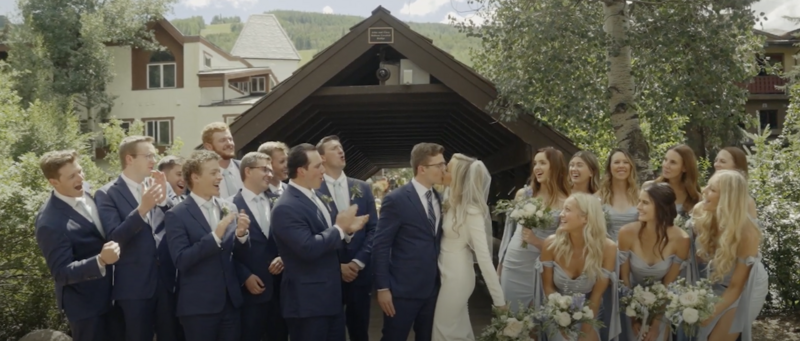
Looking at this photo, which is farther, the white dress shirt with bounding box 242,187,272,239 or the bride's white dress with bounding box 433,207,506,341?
the white dress shirt with bounding box 242,187,272,239

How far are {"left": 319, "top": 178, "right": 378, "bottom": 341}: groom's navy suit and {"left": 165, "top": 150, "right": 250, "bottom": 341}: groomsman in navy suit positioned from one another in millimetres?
1196

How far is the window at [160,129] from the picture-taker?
38219mm

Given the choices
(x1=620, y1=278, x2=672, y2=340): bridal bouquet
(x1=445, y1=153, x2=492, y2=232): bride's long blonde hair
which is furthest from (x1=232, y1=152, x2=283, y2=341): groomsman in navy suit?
(x1=620, y1=278, x2=672, y2=340): bridal bouquet

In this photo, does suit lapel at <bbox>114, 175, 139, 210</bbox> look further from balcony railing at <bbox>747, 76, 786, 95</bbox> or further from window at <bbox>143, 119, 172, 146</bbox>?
balcony railing at <bbox>747, 76, 786, 95</bbox>

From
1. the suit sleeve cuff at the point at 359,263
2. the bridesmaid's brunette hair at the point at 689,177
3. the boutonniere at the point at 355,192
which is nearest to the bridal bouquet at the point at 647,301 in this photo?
the bridesmaid's brunette hair at the point at 689,177

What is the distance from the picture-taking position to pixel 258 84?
44.3m

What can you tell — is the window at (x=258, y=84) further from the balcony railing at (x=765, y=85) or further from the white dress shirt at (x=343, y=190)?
the white dress shirt at (x=343, y=190)

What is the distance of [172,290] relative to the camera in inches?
251

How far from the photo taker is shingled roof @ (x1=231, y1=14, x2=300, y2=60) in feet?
251

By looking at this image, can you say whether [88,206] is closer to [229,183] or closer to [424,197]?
[229,183]

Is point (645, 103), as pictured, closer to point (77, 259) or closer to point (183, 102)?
point (77, 259)

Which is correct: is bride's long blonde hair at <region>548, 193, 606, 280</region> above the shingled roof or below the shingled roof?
below

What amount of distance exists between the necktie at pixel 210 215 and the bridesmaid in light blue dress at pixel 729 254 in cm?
373

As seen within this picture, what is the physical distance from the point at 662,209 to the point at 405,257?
78.4 inches
